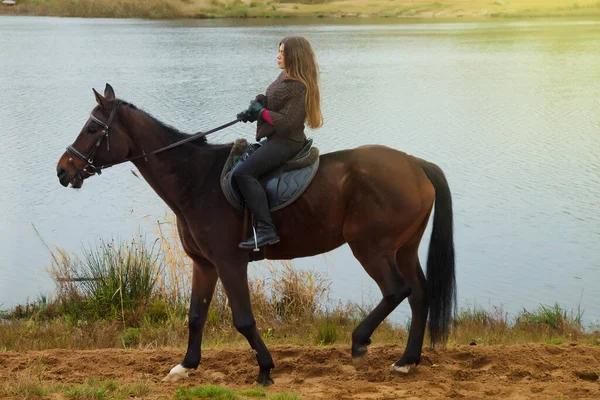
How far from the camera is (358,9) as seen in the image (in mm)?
74000

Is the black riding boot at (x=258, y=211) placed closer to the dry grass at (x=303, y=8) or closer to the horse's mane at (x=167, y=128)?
the horse's mane at (x=167, y=128)

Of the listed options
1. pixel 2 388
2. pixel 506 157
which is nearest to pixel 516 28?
pixel 506 157

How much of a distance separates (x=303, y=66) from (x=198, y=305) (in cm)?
199

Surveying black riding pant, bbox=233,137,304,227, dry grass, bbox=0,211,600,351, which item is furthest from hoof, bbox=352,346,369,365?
dry grass, bbox=0,211,600,351

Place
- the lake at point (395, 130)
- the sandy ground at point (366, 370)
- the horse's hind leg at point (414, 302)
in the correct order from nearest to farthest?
1. the sandy ground at point (366, 370)
2. the horse's hind leg at point (414, 302)
3. the lake at point (395, 130)

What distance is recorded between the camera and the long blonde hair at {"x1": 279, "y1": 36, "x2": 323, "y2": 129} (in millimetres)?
5809

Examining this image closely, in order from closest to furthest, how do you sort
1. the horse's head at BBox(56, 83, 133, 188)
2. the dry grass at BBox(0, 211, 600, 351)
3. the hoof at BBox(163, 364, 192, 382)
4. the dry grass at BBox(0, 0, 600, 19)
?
1. the horse's head at BBox(56, 83, 133, 188)
2. the hoof at BBox(163, 364, 192, 382)
3. the dry grass at BBox(0, 211, 600, 351)
4. the dry grass at BBox(0, 0, 600, 19)

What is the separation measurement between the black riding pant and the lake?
4438 mm

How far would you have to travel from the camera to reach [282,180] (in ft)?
19.5

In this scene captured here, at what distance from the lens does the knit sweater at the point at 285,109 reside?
228 inches

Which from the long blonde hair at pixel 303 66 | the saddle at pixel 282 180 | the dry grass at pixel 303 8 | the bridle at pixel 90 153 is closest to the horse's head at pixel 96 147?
the bridle at pixel 90 153

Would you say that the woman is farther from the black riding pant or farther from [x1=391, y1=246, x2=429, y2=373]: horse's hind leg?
[x1=391, y1=246, x2=429, y2=373]: horse's hind leg

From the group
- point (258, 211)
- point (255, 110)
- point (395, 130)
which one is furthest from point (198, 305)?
point (395, 130)

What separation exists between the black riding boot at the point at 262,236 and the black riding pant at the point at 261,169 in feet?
0.07
